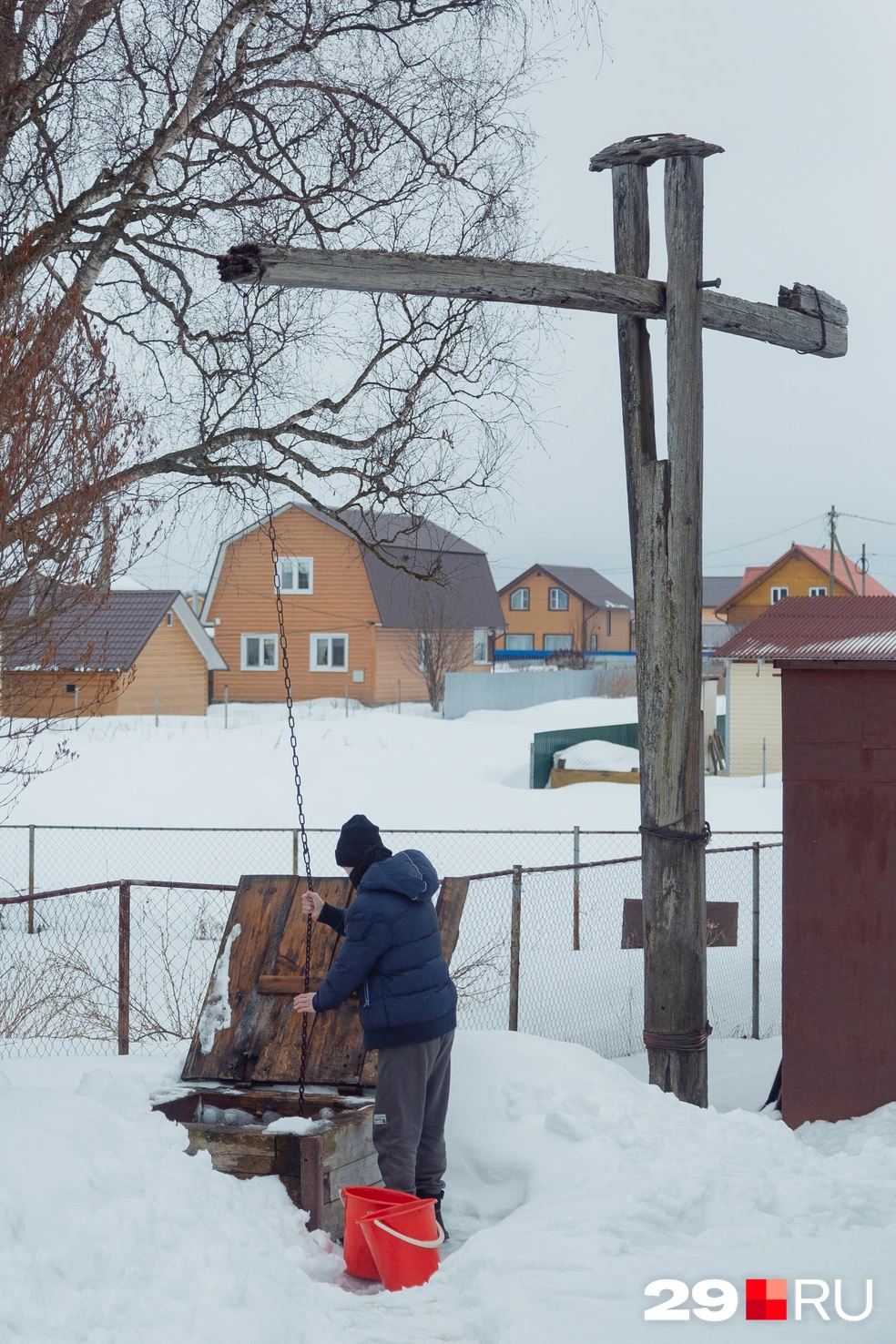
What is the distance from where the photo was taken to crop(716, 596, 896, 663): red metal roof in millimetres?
6832

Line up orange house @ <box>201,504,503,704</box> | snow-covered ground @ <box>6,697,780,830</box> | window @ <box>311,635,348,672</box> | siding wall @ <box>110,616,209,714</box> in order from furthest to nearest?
window @ <box>311,635,348,672</box> → orange house @ <box>201,504,503,704</box> → siding wall @ <box>110,616,209,714</box> → snow-covered ground @ <box>6,697,780,830</box>

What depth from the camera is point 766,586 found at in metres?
54.2

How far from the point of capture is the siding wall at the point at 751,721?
27500 millimetres

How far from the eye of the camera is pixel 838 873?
22.7 feet

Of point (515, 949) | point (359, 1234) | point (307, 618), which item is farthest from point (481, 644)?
point (359, 1234)

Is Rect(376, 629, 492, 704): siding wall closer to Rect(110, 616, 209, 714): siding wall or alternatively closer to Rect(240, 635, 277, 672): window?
Rect(240, 635, 277, 672): window

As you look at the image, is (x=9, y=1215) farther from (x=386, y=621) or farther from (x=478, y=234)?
(x=386, y=621)

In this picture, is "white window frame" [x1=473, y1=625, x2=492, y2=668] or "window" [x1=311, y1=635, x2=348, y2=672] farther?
"white window frame" [x1=473, y1=625, x2=492, y2=668]

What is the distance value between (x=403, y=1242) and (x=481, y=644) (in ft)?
150

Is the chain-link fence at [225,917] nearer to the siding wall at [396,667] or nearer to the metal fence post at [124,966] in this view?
the metal fence post at [124,966]

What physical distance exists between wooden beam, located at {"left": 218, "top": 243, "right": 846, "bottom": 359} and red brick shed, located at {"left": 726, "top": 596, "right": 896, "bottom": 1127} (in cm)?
181

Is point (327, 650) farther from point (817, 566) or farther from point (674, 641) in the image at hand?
point (674, 641)

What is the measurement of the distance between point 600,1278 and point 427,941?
1.41 m

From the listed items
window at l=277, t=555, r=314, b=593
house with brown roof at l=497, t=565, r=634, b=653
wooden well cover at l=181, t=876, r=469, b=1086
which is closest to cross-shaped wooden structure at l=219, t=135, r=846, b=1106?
wooden well cover at l=181, t=876, r=469, b=1086
